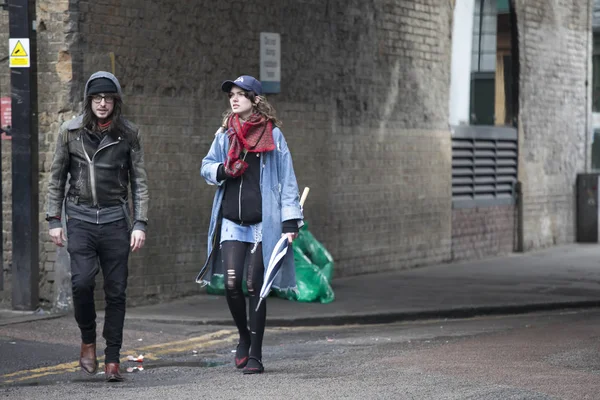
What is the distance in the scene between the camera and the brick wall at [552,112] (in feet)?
64.1

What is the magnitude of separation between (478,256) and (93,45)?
28.3 feet

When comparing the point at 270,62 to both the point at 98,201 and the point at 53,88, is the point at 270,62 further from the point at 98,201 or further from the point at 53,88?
the point at 98,201

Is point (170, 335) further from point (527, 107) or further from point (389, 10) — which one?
point (527, 107)

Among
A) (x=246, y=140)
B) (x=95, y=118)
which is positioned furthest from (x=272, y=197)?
(x=95, y=118)

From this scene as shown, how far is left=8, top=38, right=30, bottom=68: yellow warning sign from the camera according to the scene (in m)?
10.8

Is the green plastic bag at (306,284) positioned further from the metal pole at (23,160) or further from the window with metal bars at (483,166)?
the window with metal bars at (483,166)

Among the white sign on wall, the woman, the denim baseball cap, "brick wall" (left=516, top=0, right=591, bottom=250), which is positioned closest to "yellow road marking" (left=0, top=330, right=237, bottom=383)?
the woman

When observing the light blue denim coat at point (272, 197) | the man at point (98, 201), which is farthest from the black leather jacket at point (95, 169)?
the light blue denim coat at point (272, 197)

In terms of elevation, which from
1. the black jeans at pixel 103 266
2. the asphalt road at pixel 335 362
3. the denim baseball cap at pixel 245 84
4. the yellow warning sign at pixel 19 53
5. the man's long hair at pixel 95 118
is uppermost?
the yellow warning sign at pixel 19 53

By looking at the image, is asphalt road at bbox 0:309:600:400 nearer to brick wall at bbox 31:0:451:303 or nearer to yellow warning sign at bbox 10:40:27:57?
brick wall at bbox 31:0:451:303

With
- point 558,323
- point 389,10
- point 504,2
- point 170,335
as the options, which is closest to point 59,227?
point 170,335

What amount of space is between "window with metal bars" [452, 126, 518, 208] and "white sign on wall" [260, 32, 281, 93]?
15.4 feet

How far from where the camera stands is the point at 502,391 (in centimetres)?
699

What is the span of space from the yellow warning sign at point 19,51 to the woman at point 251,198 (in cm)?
351
